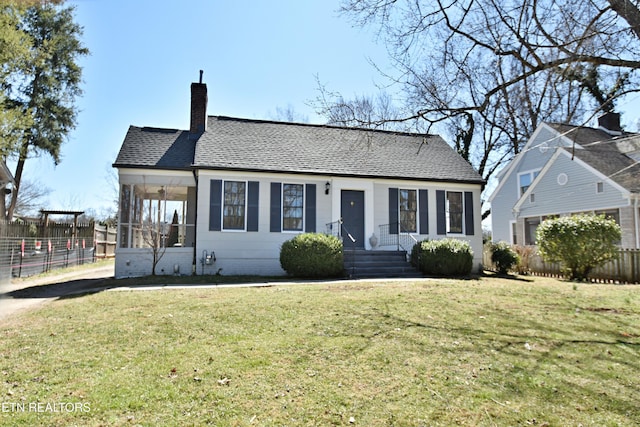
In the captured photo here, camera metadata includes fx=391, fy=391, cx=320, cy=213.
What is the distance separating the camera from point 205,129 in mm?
15672

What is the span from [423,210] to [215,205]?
26.0ft

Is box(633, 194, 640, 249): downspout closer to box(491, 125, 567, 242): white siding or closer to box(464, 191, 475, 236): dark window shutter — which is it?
box(464, 191, 475, 236): dark window shutter

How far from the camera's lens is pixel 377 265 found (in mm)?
13195

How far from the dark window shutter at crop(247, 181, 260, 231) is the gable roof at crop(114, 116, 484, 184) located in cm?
68

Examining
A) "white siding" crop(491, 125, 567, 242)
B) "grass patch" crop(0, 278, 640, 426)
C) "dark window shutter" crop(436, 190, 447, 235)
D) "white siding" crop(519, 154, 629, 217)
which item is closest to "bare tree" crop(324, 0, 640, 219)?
"grass patch" crop(0, 278, 640, 426)

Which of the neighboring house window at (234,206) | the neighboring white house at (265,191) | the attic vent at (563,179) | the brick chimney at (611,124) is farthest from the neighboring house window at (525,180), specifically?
the neighboring house window at (234,206)

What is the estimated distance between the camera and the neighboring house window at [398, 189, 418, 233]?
15242mm

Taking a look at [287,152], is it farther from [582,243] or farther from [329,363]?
[329,363]

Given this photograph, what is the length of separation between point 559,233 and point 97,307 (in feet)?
42.4

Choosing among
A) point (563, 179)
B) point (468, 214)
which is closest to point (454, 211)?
point (468, 214)

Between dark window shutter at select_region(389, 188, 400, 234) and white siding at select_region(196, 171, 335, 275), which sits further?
dark window shutter at select_region(389, 188, 400, 234)

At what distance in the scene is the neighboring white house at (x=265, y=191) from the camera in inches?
529

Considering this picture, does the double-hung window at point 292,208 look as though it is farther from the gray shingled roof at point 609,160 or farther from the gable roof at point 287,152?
the gray shingled roof at point 609,160

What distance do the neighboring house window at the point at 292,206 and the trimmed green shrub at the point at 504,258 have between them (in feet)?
25.6
